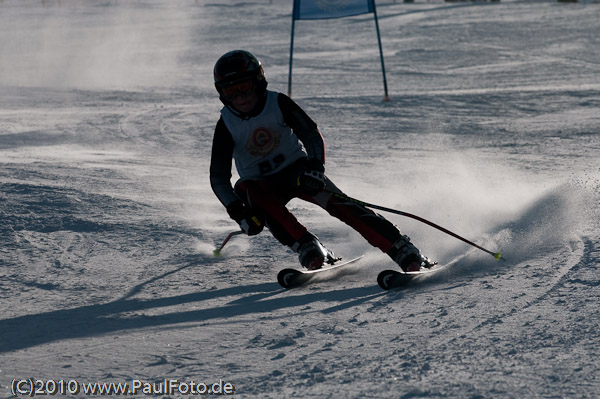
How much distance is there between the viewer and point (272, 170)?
507cm

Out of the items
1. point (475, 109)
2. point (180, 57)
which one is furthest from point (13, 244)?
point (180, 57)

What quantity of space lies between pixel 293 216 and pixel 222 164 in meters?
0.52

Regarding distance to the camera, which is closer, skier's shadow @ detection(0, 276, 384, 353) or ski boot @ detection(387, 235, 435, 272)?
skier's shadow @ detection(0, 276, 384, 353)

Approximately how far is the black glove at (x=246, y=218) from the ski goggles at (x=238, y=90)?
0.62 metres

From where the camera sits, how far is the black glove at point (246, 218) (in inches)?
186

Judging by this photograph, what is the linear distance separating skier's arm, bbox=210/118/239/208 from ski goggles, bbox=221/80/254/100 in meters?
A: 0.21

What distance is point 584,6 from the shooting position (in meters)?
28.3

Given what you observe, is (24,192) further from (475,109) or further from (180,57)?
(180,57)

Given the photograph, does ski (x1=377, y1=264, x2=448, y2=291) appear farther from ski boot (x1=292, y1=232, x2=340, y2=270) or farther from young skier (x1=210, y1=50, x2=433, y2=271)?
ski boot (x1=292, y1=232, x2=340, y2=270)

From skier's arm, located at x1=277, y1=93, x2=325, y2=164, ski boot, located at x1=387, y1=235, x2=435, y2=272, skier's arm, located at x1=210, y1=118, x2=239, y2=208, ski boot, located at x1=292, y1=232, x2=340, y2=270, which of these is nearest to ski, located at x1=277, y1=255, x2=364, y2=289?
ski boot, located at x1=292, y1=232, x2=340, y2=270

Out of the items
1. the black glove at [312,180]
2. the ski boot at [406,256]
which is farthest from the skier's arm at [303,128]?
the ski boot at [406,256]

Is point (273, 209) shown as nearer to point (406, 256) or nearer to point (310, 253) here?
point (310, 253)

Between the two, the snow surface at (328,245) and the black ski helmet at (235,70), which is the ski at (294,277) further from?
the black ski helmet at (235,70)

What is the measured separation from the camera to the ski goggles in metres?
4.78
